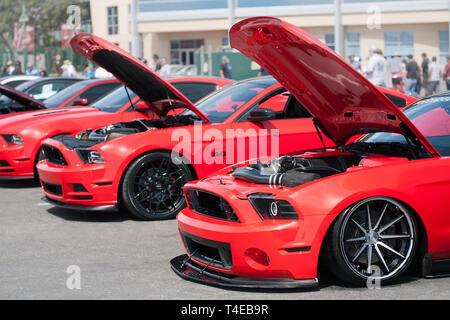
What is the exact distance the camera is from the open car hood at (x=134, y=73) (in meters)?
8.02

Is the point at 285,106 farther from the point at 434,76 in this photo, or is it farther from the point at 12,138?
the point at 434,76

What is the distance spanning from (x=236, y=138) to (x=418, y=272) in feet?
10.1

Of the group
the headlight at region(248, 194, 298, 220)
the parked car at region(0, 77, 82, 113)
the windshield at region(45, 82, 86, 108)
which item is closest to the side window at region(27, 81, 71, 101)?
the parked car at region(0, 77, 82, 113)

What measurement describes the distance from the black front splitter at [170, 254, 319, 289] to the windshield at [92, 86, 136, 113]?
17.0 ft

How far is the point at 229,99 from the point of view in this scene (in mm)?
8758

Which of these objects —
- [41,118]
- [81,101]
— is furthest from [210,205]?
[81,101]

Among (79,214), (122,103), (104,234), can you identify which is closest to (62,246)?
(104,234)

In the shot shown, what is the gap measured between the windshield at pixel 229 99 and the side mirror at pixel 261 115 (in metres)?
0.53

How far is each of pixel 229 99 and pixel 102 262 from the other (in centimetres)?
328

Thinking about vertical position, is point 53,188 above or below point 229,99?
below

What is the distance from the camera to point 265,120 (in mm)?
8148

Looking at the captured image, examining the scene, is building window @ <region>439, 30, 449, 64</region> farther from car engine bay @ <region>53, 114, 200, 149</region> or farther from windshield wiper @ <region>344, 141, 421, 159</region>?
windshield wiper @ <region>344, 141, 421, 159</region>

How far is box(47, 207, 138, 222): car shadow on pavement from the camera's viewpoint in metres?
8.05

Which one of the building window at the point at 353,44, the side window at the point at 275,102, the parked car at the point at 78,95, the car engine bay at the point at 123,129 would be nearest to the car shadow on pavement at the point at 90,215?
the car engine bay at the point at 123,129
